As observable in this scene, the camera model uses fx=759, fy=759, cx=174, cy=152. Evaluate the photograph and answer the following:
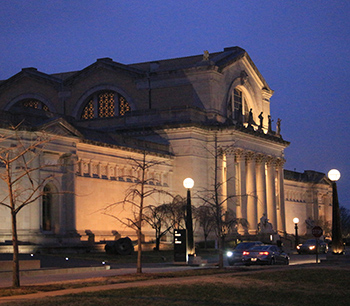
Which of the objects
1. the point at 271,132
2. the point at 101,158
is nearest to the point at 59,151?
the point at 101,158

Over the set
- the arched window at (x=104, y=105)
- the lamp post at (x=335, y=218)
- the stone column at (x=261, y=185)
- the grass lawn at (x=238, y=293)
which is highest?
the arched window at (x=104, y=105)

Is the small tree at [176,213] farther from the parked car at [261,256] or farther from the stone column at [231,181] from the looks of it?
the parked car at [261,256]

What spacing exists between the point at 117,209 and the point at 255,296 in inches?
1684

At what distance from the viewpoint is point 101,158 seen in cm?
6519

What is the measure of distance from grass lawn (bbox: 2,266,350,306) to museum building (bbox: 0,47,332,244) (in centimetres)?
2989

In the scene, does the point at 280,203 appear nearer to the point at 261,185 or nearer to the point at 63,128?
the point at 261,185

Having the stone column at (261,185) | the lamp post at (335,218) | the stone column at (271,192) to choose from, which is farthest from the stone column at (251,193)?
the lamp post at (335,218)

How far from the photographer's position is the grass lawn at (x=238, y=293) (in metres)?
23.1

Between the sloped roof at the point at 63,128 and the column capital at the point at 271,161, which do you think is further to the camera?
the column capital at the point at 271,161

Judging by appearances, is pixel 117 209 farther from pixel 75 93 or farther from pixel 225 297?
pixel 225 297

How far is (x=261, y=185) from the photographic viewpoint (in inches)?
3359

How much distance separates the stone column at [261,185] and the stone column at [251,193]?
1.82 m

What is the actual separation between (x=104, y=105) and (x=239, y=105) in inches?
613

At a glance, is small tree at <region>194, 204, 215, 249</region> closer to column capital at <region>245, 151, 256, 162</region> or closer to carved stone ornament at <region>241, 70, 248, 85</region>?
column capital at <region>245, 151, 256, 162</region>
